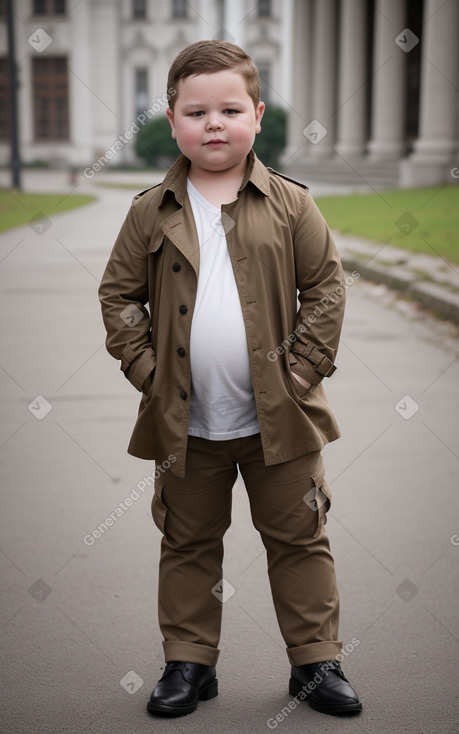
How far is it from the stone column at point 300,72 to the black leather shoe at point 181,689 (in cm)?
3545

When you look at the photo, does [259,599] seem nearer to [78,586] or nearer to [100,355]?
[78,586]

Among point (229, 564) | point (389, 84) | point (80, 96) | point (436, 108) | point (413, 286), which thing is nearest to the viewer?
point (229, 564)

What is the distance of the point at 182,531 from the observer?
8.98 feet

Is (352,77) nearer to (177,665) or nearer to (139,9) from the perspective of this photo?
(139,9)

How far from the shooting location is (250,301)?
101 inches

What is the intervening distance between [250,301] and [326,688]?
1.10 meters

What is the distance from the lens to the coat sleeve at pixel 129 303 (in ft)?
A: 8.70

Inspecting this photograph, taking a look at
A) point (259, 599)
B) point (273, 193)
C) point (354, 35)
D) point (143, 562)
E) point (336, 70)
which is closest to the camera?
A: point (273, 193)

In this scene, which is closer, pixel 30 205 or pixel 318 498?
pixel 318 498

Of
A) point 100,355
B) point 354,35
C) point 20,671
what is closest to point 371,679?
point 20,671

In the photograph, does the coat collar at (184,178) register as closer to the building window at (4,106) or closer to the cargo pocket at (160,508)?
the cargo pocket at (160,508)

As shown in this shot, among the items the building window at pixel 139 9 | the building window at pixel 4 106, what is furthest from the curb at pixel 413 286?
the building window at pixel 139 9

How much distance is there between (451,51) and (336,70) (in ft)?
42.7

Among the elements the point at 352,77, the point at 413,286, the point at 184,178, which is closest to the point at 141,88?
the point at 352,77
